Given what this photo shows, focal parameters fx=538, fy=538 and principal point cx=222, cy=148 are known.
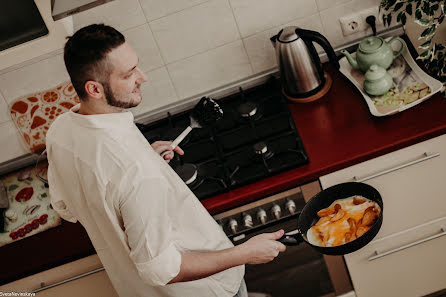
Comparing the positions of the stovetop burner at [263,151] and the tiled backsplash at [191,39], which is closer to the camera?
the stovetop burner at [263,151]

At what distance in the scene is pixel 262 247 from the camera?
167 centimetres

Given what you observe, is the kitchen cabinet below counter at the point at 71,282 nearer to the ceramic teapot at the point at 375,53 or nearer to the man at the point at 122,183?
the man at the point at 122,183

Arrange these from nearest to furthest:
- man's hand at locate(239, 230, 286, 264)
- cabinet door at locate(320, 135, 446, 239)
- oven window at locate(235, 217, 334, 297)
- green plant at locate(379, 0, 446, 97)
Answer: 1. man's hand at locate(239, 230, 286, 264)
2. green plant at locate(379, 0, 446, 97)
3. cabinet door at locate(320, 135, 446, 239)
4. oven window at locate(235, 217, 334, 297)

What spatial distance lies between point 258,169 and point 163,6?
78 centimetres

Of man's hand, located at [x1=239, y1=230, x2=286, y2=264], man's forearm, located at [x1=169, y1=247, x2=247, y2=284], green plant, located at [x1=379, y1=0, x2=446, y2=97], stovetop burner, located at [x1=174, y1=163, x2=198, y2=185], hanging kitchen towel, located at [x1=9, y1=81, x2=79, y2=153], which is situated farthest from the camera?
hanging kitchen towel, located at [x1=9, y1=81, x2=79, y2=153]

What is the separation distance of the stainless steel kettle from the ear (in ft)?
2.76

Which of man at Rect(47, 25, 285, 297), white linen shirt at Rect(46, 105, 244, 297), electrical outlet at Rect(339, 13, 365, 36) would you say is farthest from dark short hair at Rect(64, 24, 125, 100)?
electrical outlet at Rect(339, 13, 365, 36)

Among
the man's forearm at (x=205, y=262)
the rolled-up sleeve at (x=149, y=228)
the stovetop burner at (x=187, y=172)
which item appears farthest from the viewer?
the stovetop burner at (x=187, y=172)

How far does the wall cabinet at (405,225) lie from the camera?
1927mm

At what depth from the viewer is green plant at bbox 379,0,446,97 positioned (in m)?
1.81

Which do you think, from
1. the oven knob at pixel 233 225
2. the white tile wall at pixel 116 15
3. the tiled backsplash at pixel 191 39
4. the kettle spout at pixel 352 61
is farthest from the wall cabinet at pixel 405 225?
the white tile wall at pixel 116 15

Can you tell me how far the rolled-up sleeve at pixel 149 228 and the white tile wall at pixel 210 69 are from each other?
98 centimetres

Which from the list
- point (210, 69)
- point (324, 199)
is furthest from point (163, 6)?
point (324, 199)

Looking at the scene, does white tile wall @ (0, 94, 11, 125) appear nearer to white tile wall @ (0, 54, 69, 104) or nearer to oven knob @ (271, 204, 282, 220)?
white tile wall @ (0, 54, 69, 104)
